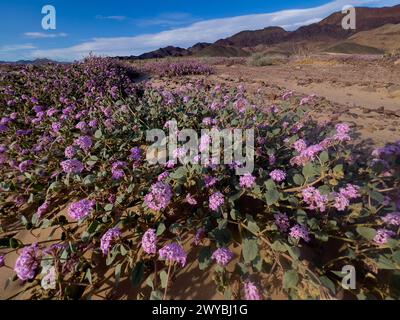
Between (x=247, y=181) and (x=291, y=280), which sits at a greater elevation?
(x=247, y=181)

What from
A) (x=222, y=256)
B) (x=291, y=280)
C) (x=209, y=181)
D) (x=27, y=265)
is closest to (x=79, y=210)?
(x=27, y=265)

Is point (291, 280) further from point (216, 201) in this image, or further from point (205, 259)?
point (216, 201)

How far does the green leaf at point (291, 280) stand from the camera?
4.99 ft

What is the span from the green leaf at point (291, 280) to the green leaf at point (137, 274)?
35.6 inches

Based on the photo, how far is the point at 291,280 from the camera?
5.03 ft

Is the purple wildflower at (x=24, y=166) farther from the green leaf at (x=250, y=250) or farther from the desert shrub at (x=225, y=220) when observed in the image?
the green leaf at (x=250, y=250)

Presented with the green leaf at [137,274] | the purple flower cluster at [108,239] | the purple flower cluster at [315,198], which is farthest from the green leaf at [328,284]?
the purple flower cluster at [108,239]

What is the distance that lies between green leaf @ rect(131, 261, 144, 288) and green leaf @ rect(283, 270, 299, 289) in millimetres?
904

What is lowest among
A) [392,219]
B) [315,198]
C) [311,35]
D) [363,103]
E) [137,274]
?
[137,274]

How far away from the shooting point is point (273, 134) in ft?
9.61

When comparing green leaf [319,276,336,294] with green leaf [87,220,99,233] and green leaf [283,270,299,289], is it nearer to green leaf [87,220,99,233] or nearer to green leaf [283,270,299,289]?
green leaf [283,270,299,289]

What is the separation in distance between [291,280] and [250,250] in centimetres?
29

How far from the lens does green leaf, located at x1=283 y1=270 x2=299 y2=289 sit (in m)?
1.52

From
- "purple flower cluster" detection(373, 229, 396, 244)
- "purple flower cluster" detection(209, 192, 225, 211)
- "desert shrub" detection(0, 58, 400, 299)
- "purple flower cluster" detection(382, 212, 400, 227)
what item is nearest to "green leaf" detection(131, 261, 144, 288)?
"desert shrub" detection(0, 58, 400, 299)
